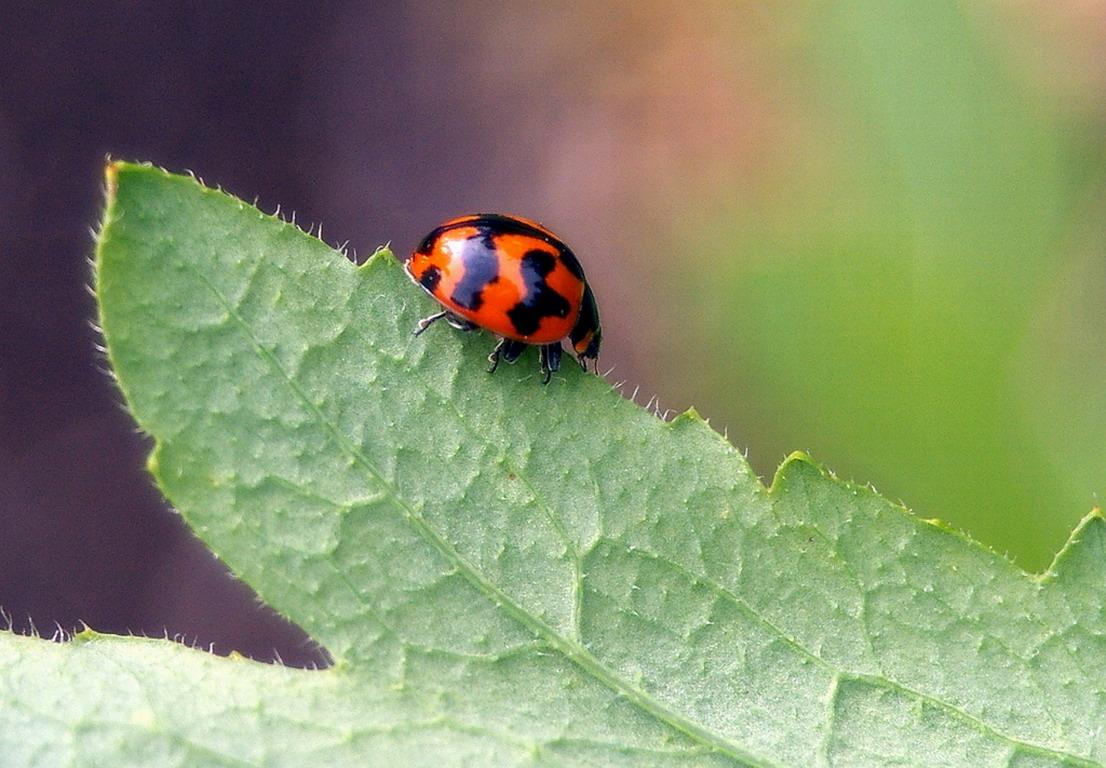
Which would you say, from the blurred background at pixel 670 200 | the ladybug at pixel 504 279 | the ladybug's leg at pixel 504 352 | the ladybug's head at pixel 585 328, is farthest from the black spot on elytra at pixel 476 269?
the blurred background at pixel 670 200

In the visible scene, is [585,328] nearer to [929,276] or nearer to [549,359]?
[549,359]

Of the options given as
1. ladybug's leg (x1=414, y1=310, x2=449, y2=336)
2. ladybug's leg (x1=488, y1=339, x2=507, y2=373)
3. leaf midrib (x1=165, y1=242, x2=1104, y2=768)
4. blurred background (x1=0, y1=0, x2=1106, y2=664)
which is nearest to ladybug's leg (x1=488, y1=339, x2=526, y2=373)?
ladybug's leg (x1=488, y1=339, x2=507, y2=373)

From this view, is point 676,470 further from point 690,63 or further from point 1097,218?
point 690,63

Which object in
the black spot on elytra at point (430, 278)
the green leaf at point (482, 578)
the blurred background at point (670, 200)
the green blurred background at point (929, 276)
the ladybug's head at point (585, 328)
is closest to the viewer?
the green leaf at point (482, 578)

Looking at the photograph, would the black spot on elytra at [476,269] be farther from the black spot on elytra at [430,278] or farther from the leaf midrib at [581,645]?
the leaf midrib at [581,645]

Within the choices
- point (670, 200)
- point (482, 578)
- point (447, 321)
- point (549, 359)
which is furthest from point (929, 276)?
point (482, 578)

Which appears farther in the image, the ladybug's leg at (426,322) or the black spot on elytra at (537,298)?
the black spot on elytra at (537,298)
